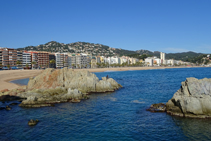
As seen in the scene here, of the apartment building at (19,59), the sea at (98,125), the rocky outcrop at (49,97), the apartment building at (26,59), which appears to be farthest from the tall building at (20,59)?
the sea at (98,125)

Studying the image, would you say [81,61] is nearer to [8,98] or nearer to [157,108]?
[8,98]

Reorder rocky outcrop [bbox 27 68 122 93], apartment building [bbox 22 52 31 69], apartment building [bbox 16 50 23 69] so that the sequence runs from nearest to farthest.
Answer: rocky outcrop [bbox 27 68 122 93], apartment building [bbox 16 50 23 69], apartment building [bbox 22 52 31 69]

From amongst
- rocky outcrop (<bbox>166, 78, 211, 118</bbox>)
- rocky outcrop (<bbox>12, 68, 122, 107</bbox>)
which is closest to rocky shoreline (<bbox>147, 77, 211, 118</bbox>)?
rocky outcrop (<bbox>166, 78, 211, 118</bbox>)

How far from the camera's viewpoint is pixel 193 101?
19406 millimetres

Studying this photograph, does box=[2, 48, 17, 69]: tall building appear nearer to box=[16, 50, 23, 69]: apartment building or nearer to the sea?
box=[16, 50, 23, 69]: apartment building

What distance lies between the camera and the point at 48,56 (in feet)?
459

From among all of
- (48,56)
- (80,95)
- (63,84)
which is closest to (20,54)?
(48,56)

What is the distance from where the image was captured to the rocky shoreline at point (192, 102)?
19.4 meters

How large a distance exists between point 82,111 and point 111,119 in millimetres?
4336

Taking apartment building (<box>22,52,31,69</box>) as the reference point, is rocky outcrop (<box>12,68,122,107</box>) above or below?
below

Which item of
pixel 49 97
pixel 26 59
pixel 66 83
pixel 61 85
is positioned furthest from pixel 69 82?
pixel 26 59

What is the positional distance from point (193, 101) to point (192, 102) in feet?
0.44

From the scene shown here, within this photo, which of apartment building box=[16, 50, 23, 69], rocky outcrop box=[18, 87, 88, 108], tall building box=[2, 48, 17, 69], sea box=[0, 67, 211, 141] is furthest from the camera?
apartment building box=[16, 50, 23, 69]

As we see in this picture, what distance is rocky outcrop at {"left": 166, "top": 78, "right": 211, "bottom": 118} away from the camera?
19.4 meters
